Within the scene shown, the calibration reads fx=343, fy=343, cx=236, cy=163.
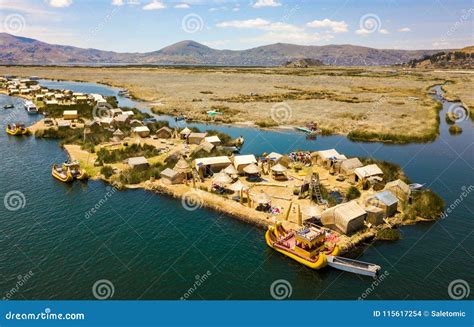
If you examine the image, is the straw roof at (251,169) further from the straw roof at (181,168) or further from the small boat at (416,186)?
the small boat at (416,186)

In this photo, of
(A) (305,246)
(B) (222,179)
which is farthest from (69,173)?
(A) (305,246)

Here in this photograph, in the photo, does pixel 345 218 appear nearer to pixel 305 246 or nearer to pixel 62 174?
pixel 305 246

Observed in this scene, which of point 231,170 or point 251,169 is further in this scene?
point 251,169

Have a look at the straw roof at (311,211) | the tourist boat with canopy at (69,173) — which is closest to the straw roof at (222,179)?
the straw roof at (311,211)

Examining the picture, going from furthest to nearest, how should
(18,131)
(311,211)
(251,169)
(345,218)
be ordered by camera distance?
(18,131)
(251,169)
(311,211)
(345,218)

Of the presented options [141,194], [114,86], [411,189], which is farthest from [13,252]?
[114,86]

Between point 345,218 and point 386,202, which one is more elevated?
point 386,202

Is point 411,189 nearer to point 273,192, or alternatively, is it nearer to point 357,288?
point 273,192
